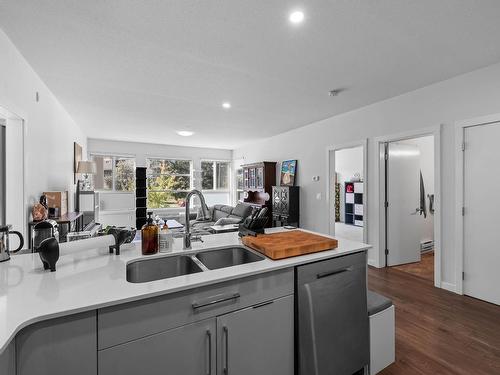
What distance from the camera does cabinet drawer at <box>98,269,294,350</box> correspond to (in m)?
0.97

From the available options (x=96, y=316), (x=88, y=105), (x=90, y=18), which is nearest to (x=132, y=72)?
(x=90, y=18)

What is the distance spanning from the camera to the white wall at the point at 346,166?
7454 millimetres

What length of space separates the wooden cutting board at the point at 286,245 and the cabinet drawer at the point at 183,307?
0.39ft

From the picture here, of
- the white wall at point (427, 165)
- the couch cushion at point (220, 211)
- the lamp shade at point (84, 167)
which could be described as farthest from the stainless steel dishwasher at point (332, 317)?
the couch cushion at point (220, 211)

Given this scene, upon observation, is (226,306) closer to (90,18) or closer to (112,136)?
(90,18)

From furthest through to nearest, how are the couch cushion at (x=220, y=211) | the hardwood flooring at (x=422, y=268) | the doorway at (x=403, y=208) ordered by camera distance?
the couch cushion at (x=220, y=211), the doorway at (x=403, y=208), the hardwood flooring at (x=422, y=268)

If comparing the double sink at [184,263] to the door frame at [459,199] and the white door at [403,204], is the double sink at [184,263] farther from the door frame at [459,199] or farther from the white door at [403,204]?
the white door at [403,204]

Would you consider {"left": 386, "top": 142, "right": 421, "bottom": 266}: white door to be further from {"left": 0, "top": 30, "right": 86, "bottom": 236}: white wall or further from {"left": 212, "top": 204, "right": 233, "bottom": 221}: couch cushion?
{"left": 0, "top": 30, "right": 86, "bottom": 236}: white wall

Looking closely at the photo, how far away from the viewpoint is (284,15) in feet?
6.14

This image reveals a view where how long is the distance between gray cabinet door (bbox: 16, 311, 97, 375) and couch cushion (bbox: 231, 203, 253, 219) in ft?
16.4

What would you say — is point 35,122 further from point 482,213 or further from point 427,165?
point 427,165

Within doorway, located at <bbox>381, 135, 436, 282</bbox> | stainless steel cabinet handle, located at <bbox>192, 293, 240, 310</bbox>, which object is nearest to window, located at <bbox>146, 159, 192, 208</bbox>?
doorway, located at <bbox>381, 135, 436, 282</bbox>

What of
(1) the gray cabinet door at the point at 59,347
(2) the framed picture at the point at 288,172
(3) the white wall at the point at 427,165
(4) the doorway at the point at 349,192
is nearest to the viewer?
(1) the gray cabinet door at the point at 59,347

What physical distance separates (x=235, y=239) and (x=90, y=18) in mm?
2002
